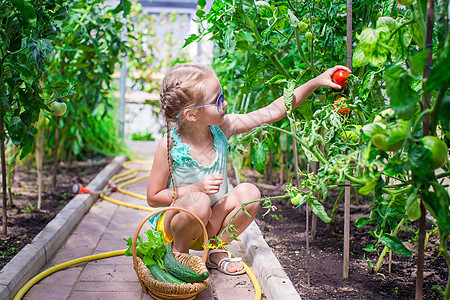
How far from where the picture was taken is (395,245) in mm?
1242

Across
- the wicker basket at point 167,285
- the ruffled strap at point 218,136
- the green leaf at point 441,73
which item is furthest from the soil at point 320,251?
the green leaf at point 441,73

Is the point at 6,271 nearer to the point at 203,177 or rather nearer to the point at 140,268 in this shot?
the point at 140,268

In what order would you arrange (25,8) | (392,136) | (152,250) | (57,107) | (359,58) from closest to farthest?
(392,136) < (359,58) < (25,8) < (152,250) < (57,107)

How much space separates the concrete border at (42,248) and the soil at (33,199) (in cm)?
7

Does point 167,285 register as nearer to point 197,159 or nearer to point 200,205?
point 200,205

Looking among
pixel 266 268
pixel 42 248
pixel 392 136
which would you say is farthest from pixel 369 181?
pixel 42 248

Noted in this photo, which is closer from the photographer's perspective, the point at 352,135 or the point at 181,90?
the point at 352,135

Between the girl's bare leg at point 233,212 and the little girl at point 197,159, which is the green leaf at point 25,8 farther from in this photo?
the girl's bare leg at point 233,212

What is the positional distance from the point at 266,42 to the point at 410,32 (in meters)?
0.71

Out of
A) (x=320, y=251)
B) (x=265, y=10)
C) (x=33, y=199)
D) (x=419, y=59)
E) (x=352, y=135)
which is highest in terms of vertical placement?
(x=265, y=10)

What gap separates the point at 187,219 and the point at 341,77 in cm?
88

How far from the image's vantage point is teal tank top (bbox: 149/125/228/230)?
1.94 metres

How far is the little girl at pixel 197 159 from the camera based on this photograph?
6.16ft

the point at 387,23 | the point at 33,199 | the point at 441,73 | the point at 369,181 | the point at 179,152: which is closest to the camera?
the point at 441,73
